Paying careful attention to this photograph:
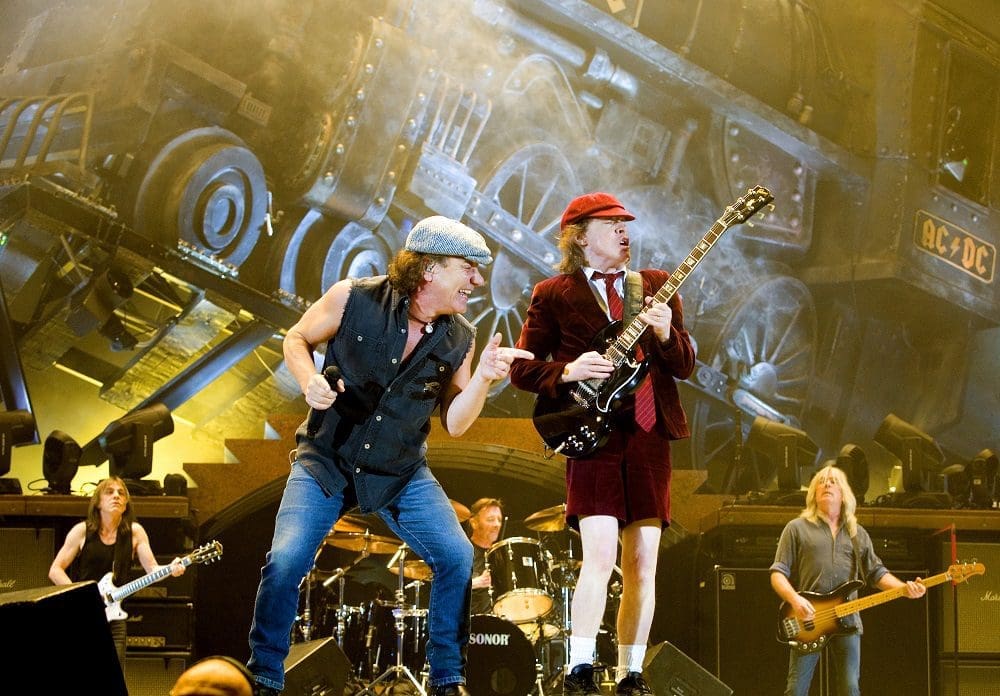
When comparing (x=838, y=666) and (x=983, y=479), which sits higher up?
(x=983, y=479)

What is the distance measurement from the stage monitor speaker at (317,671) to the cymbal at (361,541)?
2.12 m

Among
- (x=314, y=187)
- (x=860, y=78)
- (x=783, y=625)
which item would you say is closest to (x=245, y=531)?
(x=314, y=187)

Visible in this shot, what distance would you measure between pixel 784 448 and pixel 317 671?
15.1 ft

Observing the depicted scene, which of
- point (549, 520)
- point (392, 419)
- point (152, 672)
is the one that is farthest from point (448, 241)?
point (152, 672)

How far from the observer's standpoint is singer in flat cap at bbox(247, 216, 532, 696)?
3568 millimetres

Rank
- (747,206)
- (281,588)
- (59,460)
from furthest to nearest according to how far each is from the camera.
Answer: (59,460), (747,206), (281,588)

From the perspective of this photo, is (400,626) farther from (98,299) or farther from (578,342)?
(578,342)

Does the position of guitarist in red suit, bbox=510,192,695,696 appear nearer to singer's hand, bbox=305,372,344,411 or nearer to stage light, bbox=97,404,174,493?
singer's hand, bbox=305,372,344,411

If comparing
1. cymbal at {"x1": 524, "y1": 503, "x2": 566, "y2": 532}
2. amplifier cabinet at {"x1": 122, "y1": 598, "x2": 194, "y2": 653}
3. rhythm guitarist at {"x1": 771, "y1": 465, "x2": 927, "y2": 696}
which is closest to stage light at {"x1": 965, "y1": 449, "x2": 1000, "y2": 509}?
rhythm guitarist at {"x1": 771, "y1": 465, "x2": 927, "y2": 696}

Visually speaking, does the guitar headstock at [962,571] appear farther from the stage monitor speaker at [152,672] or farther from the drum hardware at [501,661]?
the stage monitor speaker at [152,672]

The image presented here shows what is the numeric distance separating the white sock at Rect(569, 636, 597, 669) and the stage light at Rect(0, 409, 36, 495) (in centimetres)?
514

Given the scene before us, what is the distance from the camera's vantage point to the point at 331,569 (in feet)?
27.1

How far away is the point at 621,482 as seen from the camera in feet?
13.5

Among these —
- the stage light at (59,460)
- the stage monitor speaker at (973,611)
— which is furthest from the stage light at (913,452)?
the stage light at (59,460)
